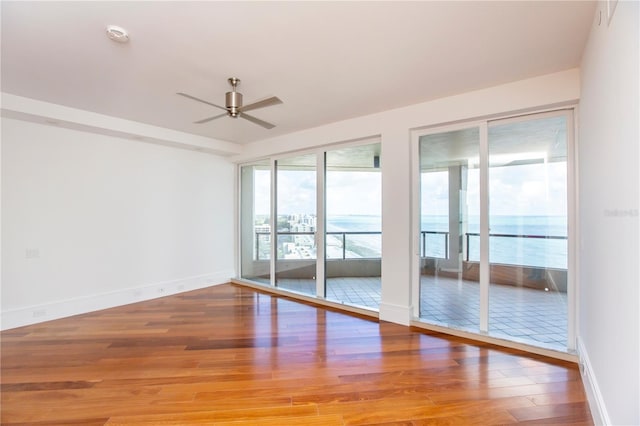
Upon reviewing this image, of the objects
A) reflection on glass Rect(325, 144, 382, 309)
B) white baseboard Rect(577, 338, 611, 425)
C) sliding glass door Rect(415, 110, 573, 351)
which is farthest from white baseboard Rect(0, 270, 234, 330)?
white baseboard Rect(577, 338, 611, 425)

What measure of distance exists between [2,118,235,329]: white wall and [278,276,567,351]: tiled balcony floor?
10.7 feet

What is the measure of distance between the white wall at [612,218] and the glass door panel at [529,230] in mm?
595

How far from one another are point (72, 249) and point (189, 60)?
10.4 ft

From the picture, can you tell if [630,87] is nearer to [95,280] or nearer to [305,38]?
[305,38]

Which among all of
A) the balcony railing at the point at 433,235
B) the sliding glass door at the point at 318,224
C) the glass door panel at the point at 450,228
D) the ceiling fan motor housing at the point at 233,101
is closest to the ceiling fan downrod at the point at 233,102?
the ceiling fan motor housing at the point at 233,101

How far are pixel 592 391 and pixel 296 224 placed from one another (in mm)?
3898

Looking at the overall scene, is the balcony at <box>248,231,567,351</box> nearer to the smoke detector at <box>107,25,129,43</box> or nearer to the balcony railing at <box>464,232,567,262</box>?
the balcony railing at <box>464,232,567,262</box>

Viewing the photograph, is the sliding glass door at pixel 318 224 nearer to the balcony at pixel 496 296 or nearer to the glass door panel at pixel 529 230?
the balcony at pixel 496 296

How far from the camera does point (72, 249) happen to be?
12.7 ft

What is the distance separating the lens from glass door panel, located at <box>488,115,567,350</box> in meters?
2.82

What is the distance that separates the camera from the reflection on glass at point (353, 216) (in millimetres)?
4188

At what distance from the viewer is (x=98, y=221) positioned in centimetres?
409

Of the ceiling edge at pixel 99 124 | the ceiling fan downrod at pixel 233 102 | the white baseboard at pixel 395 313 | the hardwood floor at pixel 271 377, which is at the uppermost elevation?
the ceiling edge at pixel 99 124

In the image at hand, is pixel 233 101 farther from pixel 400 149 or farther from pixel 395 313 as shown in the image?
pixel 395 313
